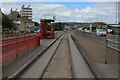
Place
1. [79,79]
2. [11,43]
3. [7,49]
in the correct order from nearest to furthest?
[79,79]
[7,49]
[11,43]

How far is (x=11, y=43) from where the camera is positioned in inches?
320

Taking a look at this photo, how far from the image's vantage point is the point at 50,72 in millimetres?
7129

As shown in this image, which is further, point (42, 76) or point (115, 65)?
point (115, 65)

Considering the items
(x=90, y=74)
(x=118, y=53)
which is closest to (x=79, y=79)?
(x=90, y=74)

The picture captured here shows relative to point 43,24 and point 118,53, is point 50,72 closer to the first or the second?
point 118,53

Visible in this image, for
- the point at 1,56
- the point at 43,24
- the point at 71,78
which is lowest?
the point at 71,78

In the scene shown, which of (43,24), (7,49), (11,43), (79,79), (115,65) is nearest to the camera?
(79,79)

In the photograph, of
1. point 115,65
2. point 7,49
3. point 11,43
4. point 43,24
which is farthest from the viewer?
point 43,24

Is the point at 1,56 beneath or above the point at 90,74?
above

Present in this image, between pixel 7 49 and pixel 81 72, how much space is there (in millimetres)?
3388

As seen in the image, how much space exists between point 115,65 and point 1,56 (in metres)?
4.67

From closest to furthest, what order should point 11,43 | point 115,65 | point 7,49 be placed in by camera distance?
point 115,65
point 7,49
point 11,43

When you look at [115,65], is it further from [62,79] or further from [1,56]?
[1,56]

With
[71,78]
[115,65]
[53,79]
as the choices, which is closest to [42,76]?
[53,79]
